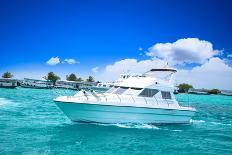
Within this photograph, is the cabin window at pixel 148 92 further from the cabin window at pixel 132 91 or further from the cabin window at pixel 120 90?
the cabin window at pixel 120 90

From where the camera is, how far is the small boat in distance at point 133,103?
1936 cm

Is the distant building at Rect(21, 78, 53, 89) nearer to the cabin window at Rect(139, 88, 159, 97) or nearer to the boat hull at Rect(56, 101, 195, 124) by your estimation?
the cabin window at Rect(139, 88, 159, 97)

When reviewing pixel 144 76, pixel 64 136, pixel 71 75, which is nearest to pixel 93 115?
pixel 64 136

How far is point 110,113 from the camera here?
19781 mm

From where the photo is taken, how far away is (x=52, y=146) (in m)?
14.4

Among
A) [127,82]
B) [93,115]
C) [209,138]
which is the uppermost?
[127,82]

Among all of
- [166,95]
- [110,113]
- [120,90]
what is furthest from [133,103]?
[166,95]

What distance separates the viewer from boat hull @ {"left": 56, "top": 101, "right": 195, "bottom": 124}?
63.3 feet

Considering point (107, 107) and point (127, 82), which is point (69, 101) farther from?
point (127, 82)

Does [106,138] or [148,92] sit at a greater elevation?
[148,92]

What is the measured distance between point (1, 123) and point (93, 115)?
608cm

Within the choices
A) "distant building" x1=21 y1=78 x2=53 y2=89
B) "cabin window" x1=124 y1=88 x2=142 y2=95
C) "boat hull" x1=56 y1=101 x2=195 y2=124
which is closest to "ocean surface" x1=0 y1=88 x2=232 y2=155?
"boat hull" x1=56 y1=101 x2=195 y2=124

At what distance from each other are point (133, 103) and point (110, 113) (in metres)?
1.68

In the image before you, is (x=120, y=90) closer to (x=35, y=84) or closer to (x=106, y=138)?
(x=106, y=138)
